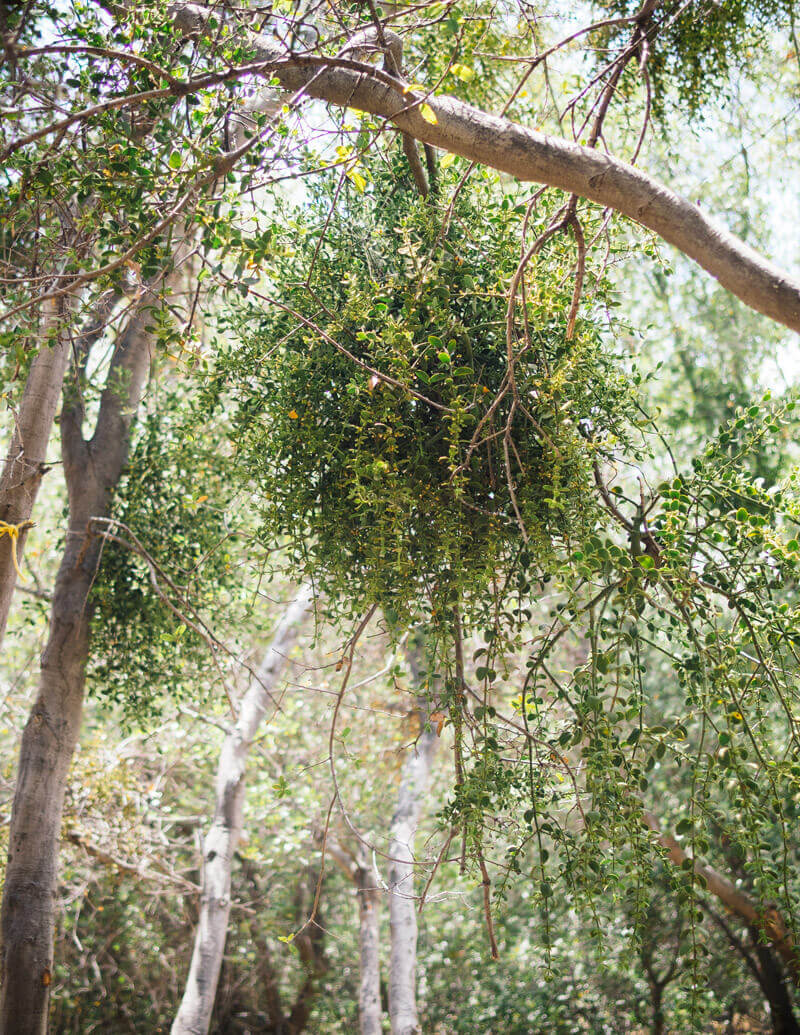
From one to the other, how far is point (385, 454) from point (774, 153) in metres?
4.84

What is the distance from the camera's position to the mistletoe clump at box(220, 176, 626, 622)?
1553mm

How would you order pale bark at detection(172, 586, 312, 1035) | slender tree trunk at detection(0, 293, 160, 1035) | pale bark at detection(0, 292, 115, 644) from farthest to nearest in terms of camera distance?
1. pale bark at detection(172, 586, 312, 1035)
2. slender tree trunk at detection(0, 293, 160, 1035)
3. pale bark at detection(0, 292, 115, 644)

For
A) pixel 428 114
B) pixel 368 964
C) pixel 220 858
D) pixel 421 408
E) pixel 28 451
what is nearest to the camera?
pixel 428 114

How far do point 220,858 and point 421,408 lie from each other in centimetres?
300

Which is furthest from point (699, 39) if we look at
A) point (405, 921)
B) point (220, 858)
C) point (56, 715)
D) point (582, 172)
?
point (405, 921)

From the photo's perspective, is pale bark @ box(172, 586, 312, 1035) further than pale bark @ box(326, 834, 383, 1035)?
No

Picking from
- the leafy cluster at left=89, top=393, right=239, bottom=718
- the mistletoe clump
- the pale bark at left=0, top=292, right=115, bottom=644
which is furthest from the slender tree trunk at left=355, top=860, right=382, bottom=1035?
the mistletoe clump

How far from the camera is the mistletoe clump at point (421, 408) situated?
5.09ft

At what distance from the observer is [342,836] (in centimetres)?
502

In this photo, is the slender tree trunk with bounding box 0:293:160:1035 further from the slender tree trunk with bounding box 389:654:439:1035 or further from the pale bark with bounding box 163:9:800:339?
the slender tree trunk with bounding box 389:654:439:1035

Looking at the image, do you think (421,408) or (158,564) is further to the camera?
(158,564)

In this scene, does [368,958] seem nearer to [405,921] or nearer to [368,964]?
[368,964]

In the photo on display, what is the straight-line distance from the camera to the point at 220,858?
13.0 ft

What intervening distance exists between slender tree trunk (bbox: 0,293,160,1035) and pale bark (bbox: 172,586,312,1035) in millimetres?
933
